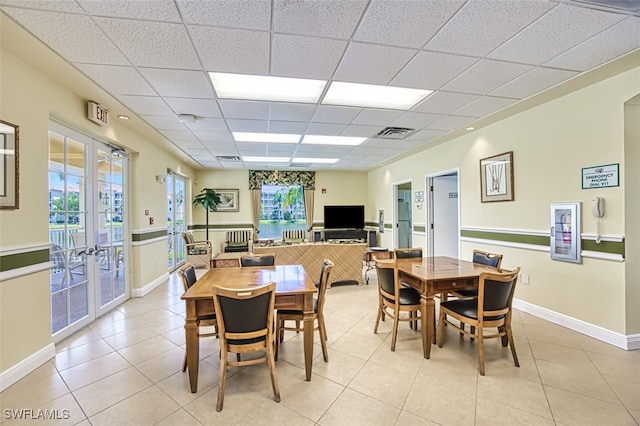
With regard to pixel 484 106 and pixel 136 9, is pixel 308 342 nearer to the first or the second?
pixel 136 9

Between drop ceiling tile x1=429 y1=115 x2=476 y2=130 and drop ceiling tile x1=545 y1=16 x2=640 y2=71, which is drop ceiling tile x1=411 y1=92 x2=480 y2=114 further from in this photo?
drop ceiling tile x1=545 y1=16 x2=640 y2=71

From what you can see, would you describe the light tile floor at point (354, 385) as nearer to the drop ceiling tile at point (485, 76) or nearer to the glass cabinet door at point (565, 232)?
the glass cabinet door at point (565, 232)

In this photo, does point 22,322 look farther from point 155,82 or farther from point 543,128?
point 543,128

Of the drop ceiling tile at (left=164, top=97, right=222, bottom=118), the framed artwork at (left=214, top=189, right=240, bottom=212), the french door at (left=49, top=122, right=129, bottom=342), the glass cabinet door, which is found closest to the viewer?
the french door at (left=49, top=122, right=129, bottom=342)

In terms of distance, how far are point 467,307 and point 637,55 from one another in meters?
2.56

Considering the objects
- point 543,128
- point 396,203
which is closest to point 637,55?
point 543,128

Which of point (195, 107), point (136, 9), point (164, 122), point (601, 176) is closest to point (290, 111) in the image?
point (195, 107)

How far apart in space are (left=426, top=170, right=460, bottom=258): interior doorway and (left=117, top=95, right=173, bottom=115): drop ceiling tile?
4838 mm

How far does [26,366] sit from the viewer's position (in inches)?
93.0

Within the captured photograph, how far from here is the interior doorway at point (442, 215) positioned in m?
5.88

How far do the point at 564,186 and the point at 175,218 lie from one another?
6952mm

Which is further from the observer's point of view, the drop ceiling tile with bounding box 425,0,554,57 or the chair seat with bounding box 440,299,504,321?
the chair seat with bounding box 440,299,504,321

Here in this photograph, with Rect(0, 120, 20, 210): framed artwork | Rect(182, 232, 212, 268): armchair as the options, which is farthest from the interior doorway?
Rect(0, 120, 20, 210): framed artwork

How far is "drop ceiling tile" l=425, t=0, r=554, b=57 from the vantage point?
5.91ft
